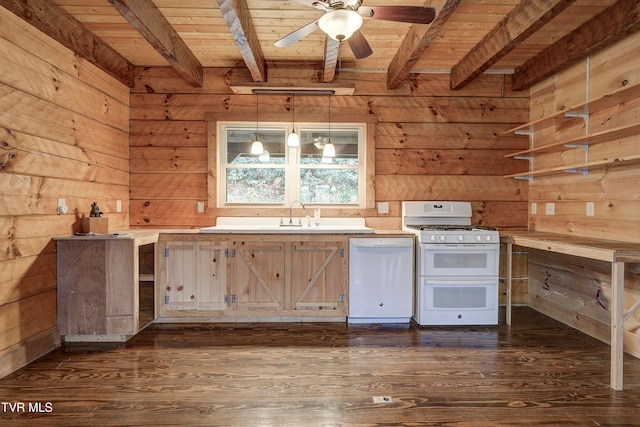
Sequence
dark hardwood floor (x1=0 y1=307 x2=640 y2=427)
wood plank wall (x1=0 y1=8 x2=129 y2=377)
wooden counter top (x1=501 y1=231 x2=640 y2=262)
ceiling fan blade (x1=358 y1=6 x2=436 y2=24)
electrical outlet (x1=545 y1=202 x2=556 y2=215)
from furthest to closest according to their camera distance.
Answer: electrical outlet (x1=545 y1=202 x2=556 y2=215) < wood plank wall (x1=0 y1=8 x2=129 y2=377) < wooden counter top (x1=501 y1=231 x2=640 y2=262) < ceiling fan blade (x1=358 y1=6 x2=436 y2=24) < dark hardwood floor (x1=0 y1=307 x2=640 y2=427)

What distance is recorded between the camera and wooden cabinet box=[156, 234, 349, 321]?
10.5 feet

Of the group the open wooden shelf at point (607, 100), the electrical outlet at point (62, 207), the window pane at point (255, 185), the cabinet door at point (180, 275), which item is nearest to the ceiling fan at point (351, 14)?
the open wooden shelf at point (607, 100)

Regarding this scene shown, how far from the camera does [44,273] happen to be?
2.60 m

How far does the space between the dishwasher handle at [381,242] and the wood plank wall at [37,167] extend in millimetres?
2359

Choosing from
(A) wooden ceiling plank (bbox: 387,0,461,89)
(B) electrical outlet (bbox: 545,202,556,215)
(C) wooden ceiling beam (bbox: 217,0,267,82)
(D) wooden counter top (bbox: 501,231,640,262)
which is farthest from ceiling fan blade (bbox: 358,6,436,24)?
(B) electrical outlet (bbox: 545,202,556,215)

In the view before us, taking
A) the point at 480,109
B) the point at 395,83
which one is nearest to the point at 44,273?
the point at 395,83

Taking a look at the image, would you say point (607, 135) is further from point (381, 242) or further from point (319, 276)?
point (319, 276)

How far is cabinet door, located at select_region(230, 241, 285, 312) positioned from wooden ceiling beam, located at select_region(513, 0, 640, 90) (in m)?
2.93

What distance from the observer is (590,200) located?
119 inches

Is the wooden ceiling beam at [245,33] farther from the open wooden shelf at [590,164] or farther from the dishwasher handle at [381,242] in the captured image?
the open wooden shelf at [590,164]

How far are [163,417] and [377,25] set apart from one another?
307 centimetres

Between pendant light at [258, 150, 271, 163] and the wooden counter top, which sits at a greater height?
pendant light at [258, 150, 271, 163]

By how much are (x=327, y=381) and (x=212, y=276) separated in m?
1.51

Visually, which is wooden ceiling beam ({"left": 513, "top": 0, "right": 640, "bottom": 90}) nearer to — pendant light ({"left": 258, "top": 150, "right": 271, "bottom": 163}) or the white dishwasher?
the white dishwasher
